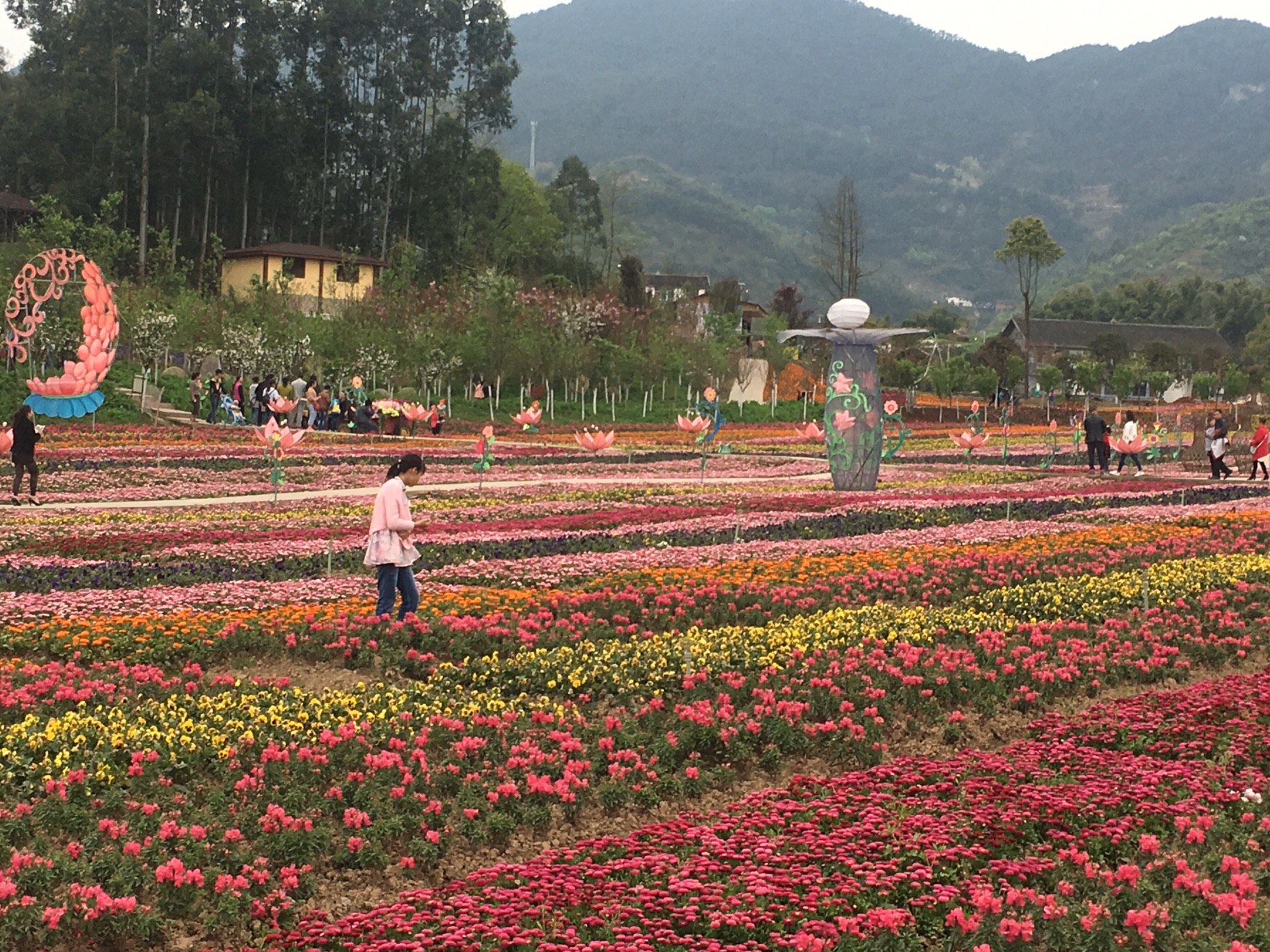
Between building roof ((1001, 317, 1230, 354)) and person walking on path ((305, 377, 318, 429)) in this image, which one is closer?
person walking on path ((305, 377, 318, 429))

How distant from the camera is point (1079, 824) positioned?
802 centimetres

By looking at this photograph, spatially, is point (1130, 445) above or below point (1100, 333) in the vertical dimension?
below

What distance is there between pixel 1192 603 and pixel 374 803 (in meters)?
9.31

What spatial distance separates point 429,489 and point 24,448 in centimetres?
714

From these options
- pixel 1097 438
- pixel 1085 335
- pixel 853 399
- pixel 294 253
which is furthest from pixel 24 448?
pixel 1085 335

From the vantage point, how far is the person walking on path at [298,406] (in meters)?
41.0

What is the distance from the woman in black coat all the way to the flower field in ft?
16.5

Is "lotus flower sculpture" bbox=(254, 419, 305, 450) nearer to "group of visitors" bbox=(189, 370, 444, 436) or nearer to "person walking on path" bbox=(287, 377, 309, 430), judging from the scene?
"group of visitors" bbox=(189, 370, 444, 436)

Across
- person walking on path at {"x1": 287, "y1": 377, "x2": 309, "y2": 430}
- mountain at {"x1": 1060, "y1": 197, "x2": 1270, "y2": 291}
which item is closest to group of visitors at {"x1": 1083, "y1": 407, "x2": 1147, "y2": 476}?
person walking on path at {"x1": 287, "y1": 377, "x2": 309, "y2": 430}

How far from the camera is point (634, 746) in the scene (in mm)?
9453

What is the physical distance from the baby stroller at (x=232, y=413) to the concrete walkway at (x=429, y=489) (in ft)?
49.2

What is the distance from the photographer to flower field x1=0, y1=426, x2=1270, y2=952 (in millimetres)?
6844

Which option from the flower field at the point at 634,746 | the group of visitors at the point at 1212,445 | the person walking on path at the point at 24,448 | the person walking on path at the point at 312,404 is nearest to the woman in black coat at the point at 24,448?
the person walking on path at the point at 24,448

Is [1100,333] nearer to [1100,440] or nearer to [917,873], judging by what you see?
[1100,440]
